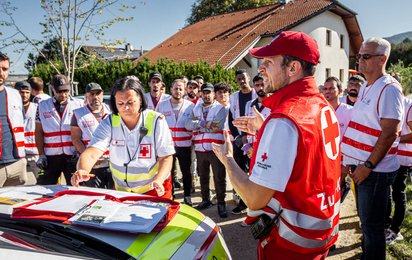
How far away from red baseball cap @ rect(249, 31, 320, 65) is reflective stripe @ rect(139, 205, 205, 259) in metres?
1.18

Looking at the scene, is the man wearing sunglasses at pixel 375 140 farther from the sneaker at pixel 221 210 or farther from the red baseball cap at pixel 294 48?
the sneaker at pixel 221 210

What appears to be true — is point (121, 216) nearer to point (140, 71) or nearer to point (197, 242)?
point (197, 242)

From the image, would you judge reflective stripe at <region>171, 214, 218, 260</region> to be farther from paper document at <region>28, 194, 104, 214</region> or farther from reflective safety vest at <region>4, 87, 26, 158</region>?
reflective safety vest at <region>4, 87, 26, 158</region>

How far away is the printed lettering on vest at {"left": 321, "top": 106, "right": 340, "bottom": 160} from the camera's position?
72.1 inches

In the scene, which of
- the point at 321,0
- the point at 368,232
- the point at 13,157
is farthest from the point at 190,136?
the point at 321,0

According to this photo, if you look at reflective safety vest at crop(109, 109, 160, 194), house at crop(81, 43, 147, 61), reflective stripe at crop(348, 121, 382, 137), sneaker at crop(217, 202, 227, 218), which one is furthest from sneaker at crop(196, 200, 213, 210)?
house at crop(81, 43, 147, 61)

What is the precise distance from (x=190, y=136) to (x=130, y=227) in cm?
408

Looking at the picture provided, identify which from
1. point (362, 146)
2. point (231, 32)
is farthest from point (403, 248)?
point (231, 32)

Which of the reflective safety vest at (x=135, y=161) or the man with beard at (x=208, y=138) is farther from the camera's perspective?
the man with beard at (x=208, y=138)

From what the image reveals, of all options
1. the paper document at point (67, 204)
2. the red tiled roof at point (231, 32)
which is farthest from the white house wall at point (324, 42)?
the paper document at point (67, 204)

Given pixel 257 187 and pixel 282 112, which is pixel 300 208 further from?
pixel 282 112

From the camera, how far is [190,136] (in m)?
5.97

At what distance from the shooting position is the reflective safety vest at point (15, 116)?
3879 mm

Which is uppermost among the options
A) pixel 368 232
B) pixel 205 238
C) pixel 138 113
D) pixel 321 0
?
pixel 321 0
